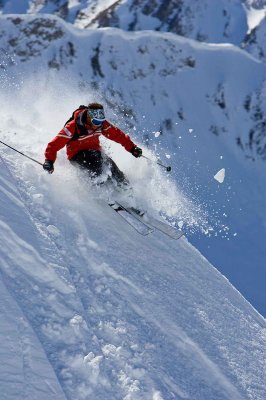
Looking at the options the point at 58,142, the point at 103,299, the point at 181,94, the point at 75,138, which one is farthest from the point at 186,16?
the point at 103,299

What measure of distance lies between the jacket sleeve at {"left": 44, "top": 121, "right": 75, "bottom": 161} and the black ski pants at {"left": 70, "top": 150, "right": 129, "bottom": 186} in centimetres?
46

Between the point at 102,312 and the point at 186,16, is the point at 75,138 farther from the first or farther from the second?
the point at 186,16

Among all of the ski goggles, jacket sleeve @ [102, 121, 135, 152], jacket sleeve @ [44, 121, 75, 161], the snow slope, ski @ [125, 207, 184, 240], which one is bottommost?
ski @ [125, 207, 184, 240]

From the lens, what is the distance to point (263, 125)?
82.4 metres

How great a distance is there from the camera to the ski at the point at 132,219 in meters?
7.66

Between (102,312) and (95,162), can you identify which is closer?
(102,312)

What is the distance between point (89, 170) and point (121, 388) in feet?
16.1

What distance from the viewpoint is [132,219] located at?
784 centimetres

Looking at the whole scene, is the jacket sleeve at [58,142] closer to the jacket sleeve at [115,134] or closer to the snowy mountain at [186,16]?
the jacket sleeve at [115,134]

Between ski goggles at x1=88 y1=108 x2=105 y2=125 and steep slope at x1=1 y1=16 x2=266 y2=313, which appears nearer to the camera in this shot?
ski goggles at x1=88 y1=108 x2=105 y2=125

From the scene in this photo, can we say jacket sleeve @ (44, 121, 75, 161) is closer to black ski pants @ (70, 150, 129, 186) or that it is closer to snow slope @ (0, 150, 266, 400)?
snow slope @ (0, 150, 266, 400)

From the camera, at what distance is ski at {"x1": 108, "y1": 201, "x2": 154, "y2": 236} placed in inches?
302

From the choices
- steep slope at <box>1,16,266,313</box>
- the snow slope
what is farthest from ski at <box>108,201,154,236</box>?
steep slope at <box>1,16,266,313</box>

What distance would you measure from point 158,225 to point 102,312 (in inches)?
154
